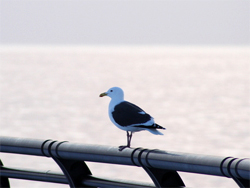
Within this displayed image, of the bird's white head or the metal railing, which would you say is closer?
the metal railing

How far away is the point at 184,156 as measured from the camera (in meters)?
3.20

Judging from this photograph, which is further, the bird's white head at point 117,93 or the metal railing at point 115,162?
the bird's white head at point 117,93

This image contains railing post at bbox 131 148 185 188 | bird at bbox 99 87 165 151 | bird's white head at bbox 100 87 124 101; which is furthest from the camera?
bird's white head at bbox 100 87 124 101

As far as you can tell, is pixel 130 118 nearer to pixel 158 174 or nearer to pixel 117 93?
pixel 117 93

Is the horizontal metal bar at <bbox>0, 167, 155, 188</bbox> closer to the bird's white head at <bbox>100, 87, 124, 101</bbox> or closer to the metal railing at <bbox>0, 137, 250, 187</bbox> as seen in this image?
the metal railing at <bbox>0, 137, 250, 187</bbox>

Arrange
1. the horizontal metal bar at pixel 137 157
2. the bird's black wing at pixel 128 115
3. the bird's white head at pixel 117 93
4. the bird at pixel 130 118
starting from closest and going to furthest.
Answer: the horizontal metal bar at pixel 137 157, the bird at pixel 130 118, the bird's black wing at pixel 128 115, the bird's white head at pixel 117 93

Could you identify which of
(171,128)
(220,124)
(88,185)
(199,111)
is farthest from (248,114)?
(88,185)

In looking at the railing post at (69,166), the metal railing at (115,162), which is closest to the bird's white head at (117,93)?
the metal railing at (115,162)

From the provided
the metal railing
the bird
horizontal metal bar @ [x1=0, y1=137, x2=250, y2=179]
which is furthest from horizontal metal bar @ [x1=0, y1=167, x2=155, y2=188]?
the bird

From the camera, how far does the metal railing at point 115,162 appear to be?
A: 120 inches

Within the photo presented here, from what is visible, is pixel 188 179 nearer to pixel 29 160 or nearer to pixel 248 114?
pixel 29 160

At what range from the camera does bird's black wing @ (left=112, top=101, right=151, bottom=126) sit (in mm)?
4622

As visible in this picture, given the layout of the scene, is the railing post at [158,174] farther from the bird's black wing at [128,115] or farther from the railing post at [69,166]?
the bird's black wing at [128,115]

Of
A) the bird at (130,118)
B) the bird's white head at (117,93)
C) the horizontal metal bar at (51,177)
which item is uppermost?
the bird's white head at (117,93)
